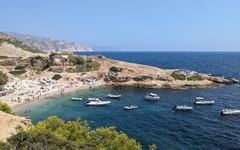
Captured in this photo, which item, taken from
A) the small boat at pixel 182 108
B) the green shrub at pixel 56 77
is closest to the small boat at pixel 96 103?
the small boat at pixel 182 108

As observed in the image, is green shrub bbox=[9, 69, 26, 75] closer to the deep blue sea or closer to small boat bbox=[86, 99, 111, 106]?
the deep blue sea

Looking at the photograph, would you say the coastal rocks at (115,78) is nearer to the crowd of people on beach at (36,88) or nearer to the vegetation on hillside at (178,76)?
the crowd of people on beach at (36,88)

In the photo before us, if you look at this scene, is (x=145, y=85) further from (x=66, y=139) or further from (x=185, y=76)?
(x=66, y=139)

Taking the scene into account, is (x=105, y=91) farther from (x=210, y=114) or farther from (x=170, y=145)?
(x=170, y=145)

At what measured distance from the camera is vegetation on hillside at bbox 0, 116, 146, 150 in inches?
1130

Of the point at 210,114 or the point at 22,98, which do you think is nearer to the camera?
the point at 210,114

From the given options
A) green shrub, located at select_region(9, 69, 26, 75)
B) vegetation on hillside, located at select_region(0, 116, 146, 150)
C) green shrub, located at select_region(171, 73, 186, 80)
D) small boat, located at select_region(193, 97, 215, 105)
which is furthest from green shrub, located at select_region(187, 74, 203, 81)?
vegetation on hillside, located at select_region(0, 116, 146, 150)

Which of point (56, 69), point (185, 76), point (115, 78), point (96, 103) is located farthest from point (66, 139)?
point (185, 76)

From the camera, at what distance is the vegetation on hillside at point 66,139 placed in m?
28.7

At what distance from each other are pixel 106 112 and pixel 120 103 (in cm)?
1264

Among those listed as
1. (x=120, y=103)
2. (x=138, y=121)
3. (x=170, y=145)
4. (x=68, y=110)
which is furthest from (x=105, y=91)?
(x=170, y=145)

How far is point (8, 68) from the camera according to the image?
147 m

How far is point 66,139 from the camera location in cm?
3472

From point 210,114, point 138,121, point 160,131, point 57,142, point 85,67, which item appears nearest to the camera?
point 57,142
